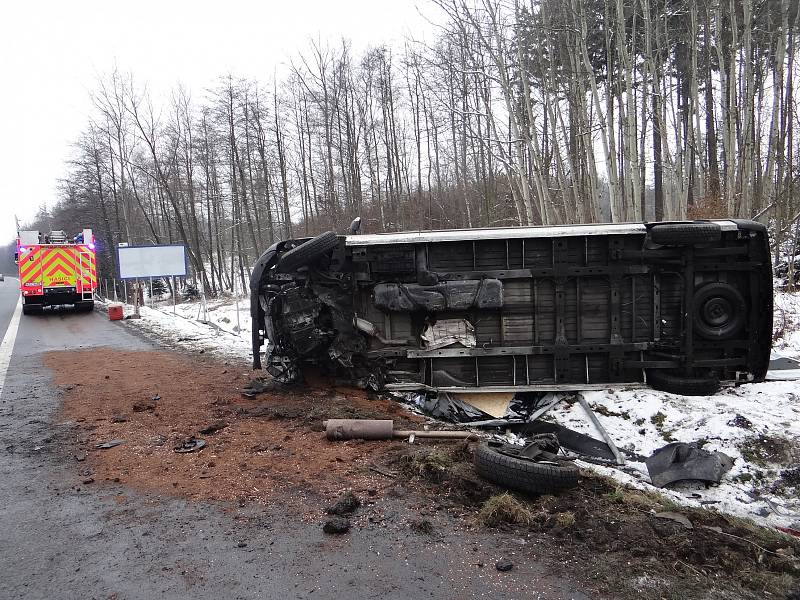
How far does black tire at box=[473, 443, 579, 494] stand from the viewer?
12.1 feet

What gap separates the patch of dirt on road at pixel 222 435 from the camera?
3.98m

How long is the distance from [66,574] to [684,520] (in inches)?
150

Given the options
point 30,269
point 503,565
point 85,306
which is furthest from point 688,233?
point 85,306

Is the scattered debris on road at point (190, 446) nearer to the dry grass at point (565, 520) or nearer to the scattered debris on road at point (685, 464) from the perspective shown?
the dry grass at point (565, 520)

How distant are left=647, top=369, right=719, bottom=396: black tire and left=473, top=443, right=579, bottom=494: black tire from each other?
9.73 feet

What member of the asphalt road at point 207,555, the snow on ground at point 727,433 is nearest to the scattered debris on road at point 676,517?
the snow on ground at point 727,433

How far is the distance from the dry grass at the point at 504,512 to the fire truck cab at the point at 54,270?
18.8m

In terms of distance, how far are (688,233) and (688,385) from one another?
5.92 ft

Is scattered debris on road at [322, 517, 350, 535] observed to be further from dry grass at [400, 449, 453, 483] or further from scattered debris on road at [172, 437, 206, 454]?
scattered debris on road at [172, 437, 206, 454]

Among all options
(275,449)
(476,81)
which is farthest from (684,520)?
(476,81)

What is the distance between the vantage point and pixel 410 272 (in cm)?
645

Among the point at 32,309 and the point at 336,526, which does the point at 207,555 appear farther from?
the point at 32,309

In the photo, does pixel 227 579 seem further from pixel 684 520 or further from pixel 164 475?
pixel 684 520

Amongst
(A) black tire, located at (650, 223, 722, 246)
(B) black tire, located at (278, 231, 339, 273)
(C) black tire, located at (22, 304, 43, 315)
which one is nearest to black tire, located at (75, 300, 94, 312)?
(C) black tire, located at (22, 304, 43, 315)
